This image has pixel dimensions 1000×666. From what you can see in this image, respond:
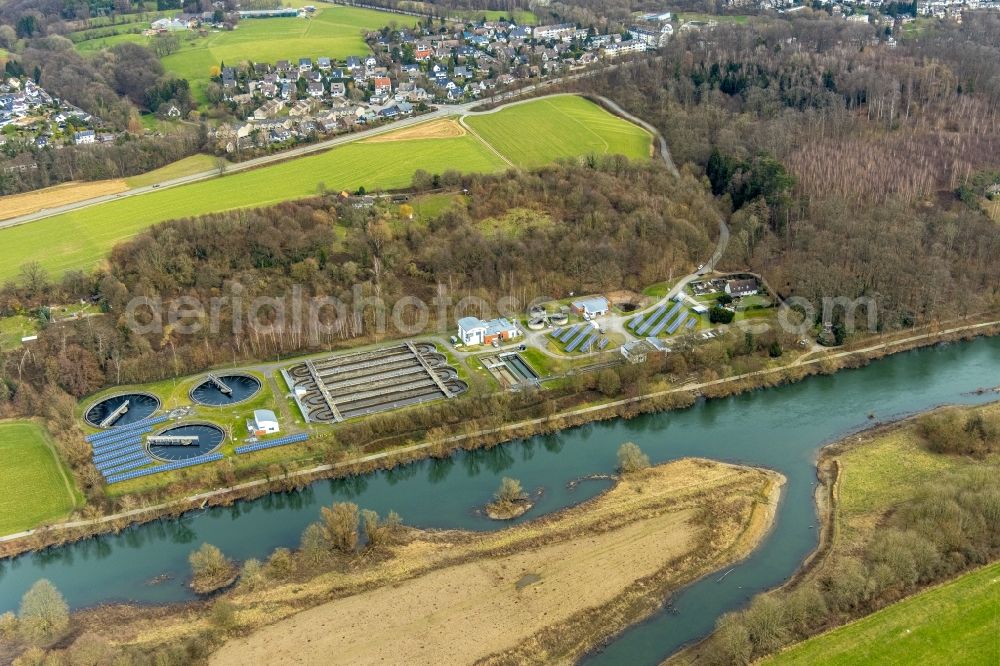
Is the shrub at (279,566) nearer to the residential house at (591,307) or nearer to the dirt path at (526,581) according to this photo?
the dirt path at (526,581)

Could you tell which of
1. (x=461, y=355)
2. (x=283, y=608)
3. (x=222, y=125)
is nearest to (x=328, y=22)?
(x=222, y=125)

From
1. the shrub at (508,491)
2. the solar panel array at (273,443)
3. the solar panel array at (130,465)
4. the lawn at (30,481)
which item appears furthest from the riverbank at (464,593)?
the solar panel array at (130,465)

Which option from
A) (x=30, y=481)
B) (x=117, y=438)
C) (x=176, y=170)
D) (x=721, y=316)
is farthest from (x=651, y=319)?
(x=176, y=170)

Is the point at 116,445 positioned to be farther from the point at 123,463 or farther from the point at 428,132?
the point at 428,132

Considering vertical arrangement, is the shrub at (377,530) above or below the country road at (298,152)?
below

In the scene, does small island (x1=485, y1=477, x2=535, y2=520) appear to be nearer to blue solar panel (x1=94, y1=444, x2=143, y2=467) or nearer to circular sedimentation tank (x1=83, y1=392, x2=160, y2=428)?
blue solar panel (x1=94, y1=444, x2=143, y2=467)

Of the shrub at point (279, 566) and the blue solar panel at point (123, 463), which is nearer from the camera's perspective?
the shrub at point (279, 566)
